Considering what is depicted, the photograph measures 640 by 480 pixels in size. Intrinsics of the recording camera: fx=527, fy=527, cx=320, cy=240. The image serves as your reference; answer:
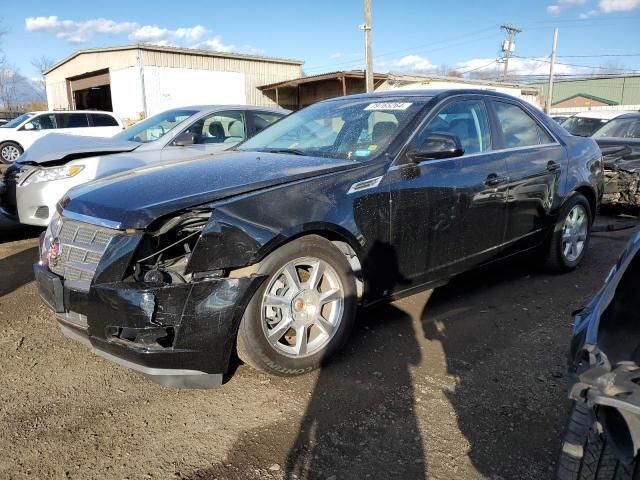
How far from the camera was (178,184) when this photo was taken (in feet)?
9.84

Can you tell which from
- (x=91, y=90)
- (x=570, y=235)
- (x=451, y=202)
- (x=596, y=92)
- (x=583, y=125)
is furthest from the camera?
(x=596, y=92)

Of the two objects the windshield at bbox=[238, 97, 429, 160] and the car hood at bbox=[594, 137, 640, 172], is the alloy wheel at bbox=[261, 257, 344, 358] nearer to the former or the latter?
the windshield at bbox=[238, 97, 429, 160]

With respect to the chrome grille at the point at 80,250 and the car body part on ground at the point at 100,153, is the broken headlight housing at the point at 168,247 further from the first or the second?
the car body part on ground at the point at 100,153

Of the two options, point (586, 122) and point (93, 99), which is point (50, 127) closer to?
point (586, 122)

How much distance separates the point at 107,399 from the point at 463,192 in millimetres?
2676

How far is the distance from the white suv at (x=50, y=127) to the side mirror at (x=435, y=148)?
15.4 meters

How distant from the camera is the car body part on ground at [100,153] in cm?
596

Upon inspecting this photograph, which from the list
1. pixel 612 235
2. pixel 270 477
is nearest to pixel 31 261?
pixel 270 477

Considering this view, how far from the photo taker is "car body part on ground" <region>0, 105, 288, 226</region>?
5965mm

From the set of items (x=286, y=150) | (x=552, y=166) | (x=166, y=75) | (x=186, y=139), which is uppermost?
(x=166, y=75)

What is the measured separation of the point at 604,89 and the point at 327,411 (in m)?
66.5

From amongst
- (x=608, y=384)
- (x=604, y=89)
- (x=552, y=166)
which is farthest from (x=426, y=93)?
(x=604, y=89)

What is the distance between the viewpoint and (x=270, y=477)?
7.58 ft

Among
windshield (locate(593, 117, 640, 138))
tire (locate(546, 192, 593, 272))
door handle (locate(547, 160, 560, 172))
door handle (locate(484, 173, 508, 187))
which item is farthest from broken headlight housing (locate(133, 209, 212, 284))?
windshield (locate(593, 117, 640, 138))
